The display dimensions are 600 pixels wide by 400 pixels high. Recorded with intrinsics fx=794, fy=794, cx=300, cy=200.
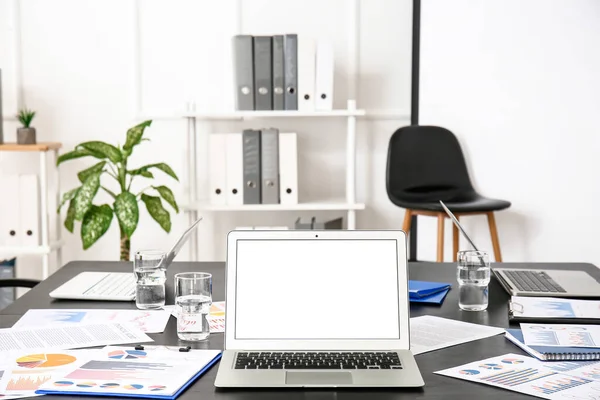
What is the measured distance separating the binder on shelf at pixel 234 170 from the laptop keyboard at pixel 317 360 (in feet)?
8.46

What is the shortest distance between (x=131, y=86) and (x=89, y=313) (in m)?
2.68

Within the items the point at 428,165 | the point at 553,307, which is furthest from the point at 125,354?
the point at 428,165

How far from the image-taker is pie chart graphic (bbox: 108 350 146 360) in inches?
53.1

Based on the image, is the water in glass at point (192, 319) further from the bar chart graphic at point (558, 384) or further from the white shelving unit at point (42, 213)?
the white shelving unit at point (42, 213)

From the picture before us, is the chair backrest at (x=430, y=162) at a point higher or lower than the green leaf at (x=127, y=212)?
higher

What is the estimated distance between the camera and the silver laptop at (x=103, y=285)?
1804 mm

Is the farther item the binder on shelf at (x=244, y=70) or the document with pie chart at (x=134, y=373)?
the binder on shelf at (x=244, y=70)

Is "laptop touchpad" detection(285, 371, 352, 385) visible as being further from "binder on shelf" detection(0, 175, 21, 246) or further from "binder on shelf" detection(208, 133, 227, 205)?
"binder on shelf" detection(0, 175, 21, 246)

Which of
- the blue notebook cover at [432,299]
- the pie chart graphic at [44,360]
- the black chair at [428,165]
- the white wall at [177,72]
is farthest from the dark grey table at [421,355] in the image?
the white wall at [177,72]

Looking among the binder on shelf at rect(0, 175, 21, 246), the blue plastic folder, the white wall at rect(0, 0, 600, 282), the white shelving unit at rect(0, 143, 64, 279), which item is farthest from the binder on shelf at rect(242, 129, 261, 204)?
the blue plastic folder

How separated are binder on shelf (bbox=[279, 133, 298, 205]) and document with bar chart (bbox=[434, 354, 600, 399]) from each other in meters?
2.55

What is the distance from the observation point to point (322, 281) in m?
1.38

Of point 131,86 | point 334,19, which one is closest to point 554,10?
point 334,19

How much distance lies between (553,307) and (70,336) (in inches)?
38.7
